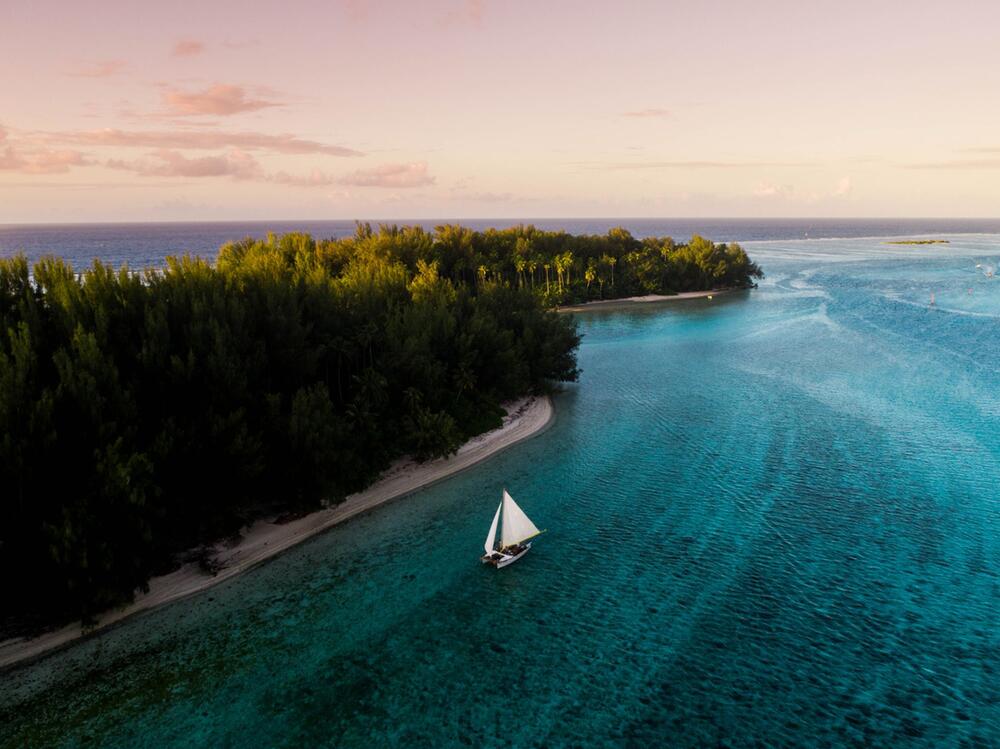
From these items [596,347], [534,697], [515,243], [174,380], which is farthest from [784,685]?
[515,243]

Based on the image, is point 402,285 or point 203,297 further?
point 402,285

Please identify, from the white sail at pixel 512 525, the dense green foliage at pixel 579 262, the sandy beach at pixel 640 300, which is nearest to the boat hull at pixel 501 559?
the white sail at pixel 512 525

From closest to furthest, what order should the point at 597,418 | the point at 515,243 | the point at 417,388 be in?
the point at 417,388, the point at 597,418, the point at 515,243

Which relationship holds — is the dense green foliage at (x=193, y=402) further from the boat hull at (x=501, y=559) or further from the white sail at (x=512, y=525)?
the white sail at (x=512, y=525)

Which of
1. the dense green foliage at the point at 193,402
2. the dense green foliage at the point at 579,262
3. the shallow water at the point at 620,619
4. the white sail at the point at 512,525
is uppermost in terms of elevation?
the dense green foliage at the point at 579,262

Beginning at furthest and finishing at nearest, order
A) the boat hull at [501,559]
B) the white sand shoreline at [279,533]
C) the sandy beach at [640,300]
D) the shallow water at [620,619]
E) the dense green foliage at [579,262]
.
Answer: the sandy beach at [640,300], the dense green foliage at [579,262], the boat hull at [501,559], the white sand shoreline at [279,533], the shallow water at [620,619]

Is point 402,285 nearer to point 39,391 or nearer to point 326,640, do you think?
point 39,391

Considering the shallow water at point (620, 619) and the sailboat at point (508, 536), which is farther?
the sailboat at point (508, 536)
